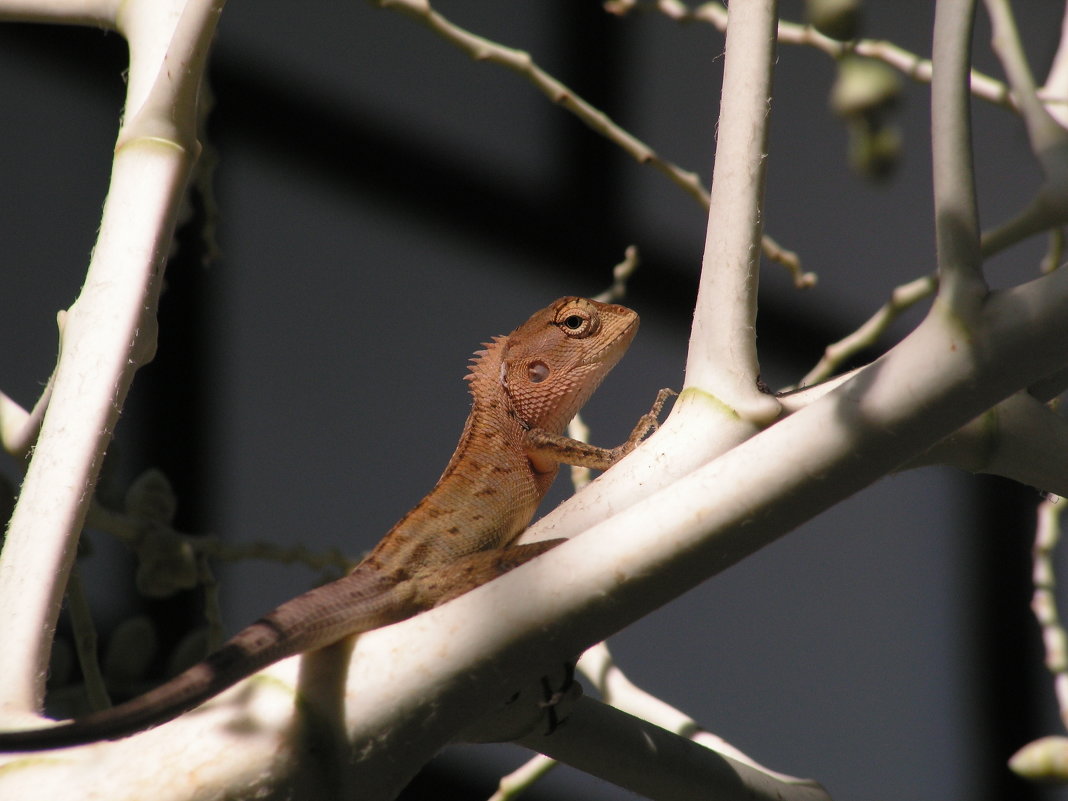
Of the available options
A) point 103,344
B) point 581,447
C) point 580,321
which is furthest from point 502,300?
point 103,344

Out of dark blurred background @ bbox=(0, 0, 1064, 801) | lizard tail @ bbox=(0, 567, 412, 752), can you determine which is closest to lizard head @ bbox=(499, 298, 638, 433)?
lizard tail @ bbox=(0, 567, 412, 752)

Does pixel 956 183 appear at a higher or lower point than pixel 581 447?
lower

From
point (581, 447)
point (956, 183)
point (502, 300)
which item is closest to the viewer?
point (956, 183)

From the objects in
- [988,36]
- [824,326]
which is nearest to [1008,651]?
[824,326]

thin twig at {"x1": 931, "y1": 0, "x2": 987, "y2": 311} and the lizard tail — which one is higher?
thin twig at {"x1": 931, "y1": 0, "x2": 987, "y2": 311}

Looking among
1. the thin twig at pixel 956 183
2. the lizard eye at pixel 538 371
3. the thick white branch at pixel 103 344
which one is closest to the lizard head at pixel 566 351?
the lizard eye at pixel 538 371

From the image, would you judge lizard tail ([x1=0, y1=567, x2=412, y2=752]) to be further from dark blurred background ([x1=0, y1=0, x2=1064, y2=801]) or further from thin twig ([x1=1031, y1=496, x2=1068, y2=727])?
dark blurred background ([x1=0, y1=0, x2=1064, y2=801])

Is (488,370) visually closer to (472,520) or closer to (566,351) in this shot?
(566,351)

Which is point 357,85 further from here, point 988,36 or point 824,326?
point 988,36
